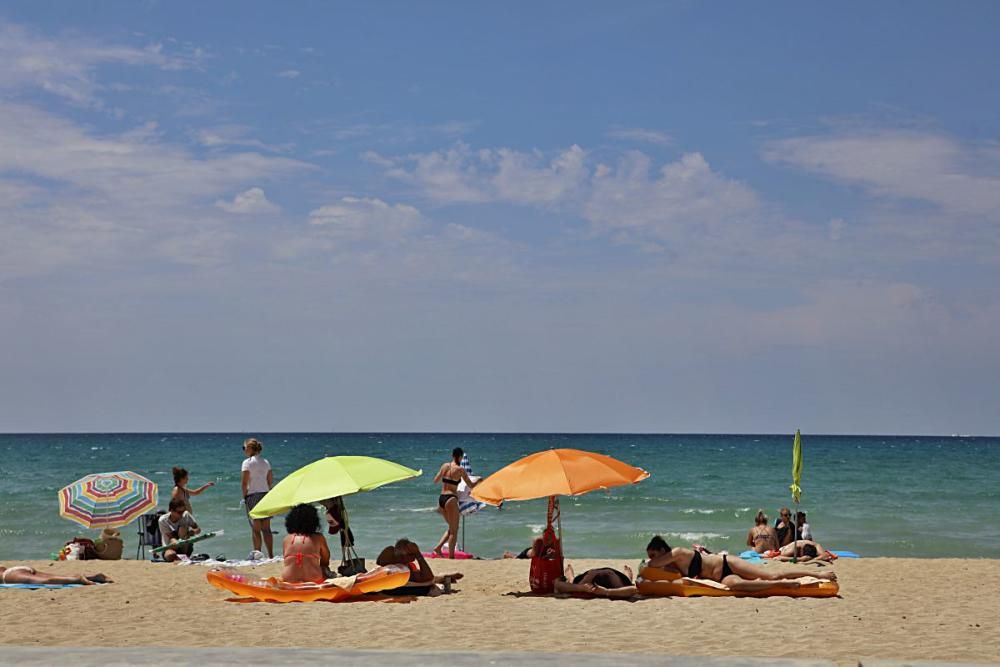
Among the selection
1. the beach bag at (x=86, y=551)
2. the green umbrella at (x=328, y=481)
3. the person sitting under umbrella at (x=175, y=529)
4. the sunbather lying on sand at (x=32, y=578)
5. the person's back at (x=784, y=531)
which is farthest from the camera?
the person's back at (x=784, y=531)

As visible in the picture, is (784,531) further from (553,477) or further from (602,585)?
(553,477)

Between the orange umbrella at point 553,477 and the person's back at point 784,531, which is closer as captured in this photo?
the orange umbrella at point 553,477

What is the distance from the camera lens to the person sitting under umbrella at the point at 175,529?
591 inches

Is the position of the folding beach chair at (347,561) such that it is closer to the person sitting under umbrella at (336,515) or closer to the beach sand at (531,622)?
the person sitting under umbrella at (336,515)

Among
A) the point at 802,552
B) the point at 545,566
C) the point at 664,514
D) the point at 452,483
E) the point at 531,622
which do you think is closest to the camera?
the point at 531,622

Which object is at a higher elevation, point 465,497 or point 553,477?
point 553,477

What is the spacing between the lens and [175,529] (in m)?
15.1

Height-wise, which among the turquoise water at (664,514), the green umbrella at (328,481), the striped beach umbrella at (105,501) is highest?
the green umbrella at (328,481)

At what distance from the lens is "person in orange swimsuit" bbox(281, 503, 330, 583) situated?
1111 cm

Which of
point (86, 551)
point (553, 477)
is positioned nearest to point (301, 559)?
point (553, 477)

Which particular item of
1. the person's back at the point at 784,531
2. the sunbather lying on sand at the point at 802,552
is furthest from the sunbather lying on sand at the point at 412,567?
the person's back at the point at 784,531

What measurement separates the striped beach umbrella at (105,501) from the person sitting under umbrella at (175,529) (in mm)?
369

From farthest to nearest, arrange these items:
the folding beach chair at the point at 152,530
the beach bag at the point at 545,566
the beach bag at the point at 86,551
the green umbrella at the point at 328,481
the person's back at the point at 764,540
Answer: the person's back at the point at 764,540
the beach bag at the point at 86,551
the folding beach chair at the point at 152,530
the beach bag at the point at 545,566
the green umbrella at the point at 328,481

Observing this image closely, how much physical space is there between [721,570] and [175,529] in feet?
25.3
